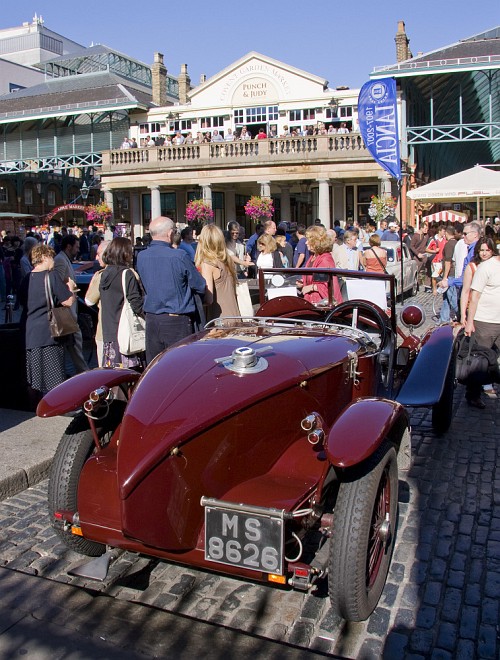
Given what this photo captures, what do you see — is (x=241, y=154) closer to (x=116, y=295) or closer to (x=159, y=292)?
(x=116, y=295)

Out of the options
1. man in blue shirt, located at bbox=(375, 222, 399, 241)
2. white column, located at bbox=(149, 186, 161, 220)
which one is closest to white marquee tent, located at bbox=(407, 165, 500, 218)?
man in blue shirt, located at bbox=(375, 222, 399, 241)

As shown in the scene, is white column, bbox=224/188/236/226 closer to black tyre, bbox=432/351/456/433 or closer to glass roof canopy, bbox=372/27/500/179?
glass roof canopy, bbox=372/27/500/179

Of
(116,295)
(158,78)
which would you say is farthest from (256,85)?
(116,295)

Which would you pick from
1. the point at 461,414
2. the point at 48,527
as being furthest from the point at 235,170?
the point at 48,527

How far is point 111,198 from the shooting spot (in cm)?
3559

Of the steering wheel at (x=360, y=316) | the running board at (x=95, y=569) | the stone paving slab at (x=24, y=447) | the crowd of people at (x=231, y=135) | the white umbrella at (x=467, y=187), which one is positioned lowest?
the running board at (x=95, y=569)

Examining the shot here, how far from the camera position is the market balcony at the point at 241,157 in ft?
98.0

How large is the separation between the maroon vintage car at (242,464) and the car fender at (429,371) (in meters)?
0.87

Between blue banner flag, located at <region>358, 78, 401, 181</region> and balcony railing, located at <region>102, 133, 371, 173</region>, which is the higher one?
balcony railing, located at <region>102, 133, 371, 173</region>

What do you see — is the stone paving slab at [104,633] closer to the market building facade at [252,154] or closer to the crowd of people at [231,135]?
the market building facade at [252,154]

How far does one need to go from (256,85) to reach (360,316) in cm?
3340

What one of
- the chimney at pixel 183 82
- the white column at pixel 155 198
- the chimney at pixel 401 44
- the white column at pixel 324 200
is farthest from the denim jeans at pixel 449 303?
the chimney at pixel 183 82

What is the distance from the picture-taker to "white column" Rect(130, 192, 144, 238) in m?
37.9

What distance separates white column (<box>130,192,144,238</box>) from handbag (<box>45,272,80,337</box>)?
1297 inches
